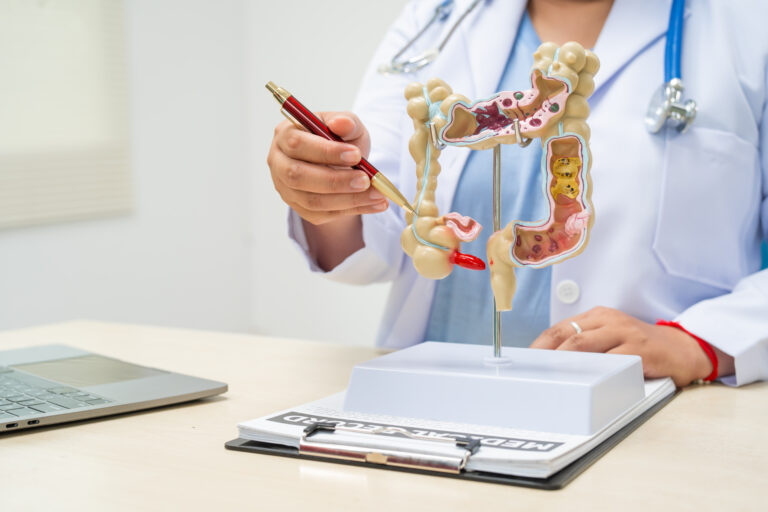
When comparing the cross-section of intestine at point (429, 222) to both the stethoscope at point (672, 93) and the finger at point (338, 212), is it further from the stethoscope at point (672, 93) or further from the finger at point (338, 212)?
the stethoscope at point (672, 93)

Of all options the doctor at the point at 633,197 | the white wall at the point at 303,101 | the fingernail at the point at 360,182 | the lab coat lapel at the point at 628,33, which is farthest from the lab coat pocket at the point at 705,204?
the white wall at the point at 303,101

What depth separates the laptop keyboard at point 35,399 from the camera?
77 centimetres

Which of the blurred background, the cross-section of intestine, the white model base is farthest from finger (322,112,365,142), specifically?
the blurred background

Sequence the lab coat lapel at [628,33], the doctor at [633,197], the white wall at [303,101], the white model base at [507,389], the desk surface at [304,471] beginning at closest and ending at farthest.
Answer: the desk surface at [304,471] < the white model base at [507,389] < the doctor at [633,197] < the lab coat lapel at [628,33] < the white wall at [303,101]

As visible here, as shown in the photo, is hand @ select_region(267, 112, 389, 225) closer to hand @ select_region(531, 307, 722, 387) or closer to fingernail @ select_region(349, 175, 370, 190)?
fingernail @ select_region(349, 175, 370, 190)

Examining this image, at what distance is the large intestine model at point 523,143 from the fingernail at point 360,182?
61 mm

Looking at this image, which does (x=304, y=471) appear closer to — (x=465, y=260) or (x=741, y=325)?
(x=465, y=260)

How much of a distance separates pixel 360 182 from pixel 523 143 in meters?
0.17

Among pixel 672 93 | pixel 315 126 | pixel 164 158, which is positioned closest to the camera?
pixel 315 126

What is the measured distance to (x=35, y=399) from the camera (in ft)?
2.64

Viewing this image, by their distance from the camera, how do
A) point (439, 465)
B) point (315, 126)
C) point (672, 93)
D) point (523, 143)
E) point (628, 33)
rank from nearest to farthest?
→ point (439, 465), point (523, 143), point (315, 126), point (672, 93), point (628, 33)

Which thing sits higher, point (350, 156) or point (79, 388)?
point (350, 156)

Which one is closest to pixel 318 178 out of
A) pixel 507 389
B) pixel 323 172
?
pixel 323 172

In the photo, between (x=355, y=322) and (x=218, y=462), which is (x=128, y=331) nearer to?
(x=218, y=462)
